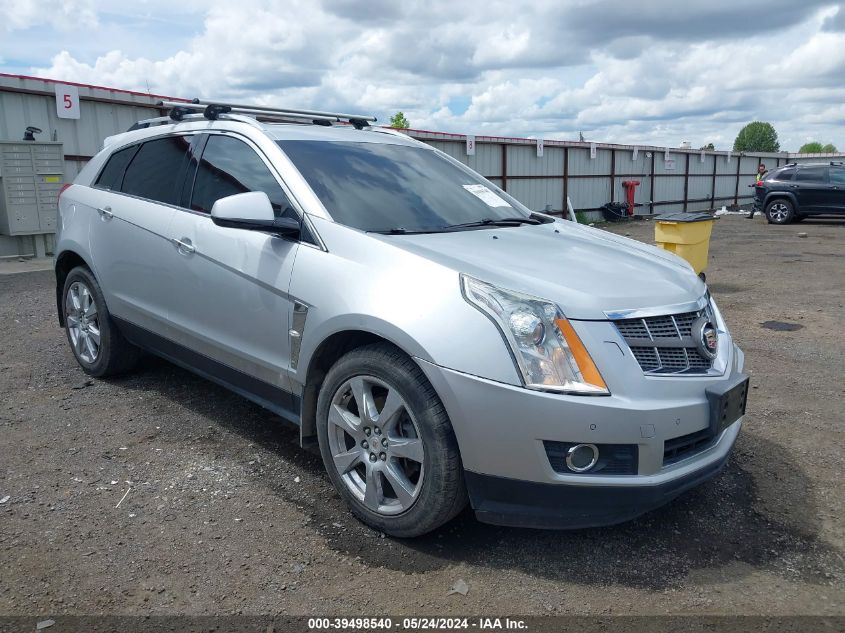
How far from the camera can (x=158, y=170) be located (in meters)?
4.46

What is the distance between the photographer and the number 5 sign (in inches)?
456

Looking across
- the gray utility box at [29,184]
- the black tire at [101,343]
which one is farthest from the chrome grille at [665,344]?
the gray utility box at [29,184]

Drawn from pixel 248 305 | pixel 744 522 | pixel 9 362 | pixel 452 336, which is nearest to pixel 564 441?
pixel 452 336

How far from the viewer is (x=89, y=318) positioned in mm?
4988

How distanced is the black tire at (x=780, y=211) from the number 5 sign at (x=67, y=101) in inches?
732

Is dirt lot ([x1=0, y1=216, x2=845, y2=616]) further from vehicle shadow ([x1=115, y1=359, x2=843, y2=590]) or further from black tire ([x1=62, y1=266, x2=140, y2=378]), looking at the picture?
black tire ([x1=62, y1=266, x2=140, y2=378])

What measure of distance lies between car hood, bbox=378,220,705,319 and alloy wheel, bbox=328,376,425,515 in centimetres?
63

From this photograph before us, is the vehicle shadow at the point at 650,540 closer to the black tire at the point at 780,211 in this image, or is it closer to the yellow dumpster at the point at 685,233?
the yellow dumpster at the point at 685,233

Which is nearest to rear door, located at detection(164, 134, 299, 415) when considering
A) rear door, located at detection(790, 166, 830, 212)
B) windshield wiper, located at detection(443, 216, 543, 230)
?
windshield wiper, located at detection(443, 216, 543, 230)

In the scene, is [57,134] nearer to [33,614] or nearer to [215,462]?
[215,462]

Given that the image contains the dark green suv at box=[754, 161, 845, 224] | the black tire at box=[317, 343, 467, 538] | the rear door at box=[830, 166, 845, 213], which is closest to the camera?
the black tire at box=[317, 343, 467, 538]

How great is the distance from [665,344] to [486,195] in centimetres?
171

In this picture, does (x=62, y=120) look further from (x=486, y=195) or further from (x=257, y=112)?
(x=486, y=195)

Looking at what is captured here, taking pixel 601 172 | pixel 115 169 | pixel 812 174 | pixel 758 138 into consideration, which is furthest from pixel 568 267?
pixel 758 138
